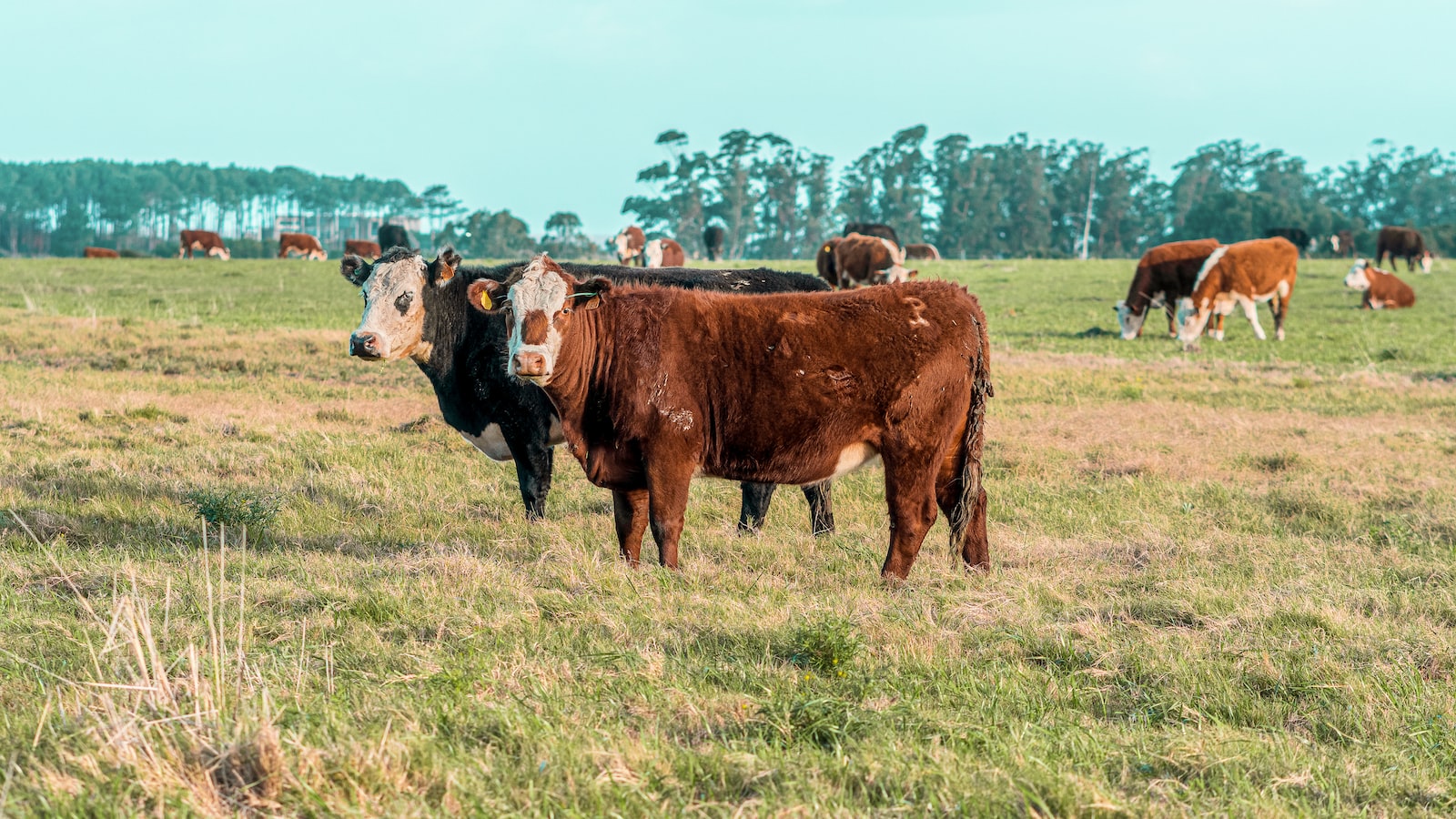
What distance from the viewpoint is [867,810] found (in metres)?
3.35

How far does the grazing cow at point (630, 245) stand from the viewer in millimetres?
36250

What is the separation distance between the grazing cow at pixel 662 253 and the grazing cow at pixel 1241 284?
52.8 feet

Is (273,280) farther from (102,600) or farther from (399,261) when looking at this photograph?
(102,600)

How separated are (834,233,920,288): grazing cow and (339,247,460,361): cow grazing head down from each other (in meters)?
19.8

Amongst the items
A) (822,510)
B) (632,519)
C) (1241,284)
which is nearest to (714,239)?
(1241,284)

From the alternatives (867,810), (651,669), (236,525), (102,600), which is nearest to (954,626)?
(651,669)

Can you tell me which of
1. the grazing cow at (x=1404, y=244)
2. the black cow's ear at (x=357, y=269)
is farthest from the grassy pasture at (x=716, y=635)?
the grazing cow at (x=1404, y=244)

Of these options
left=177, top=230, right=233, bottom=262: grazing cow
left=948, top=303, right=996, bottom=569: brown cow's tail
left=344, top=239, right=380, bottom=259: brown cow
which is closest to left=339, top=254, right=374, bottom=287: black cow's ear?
left=948, top=303, right=996, bottom=569: brown cow's tail

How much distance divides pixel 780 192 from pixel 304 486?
79.6 m

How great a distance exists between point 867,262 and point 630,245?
1146cm

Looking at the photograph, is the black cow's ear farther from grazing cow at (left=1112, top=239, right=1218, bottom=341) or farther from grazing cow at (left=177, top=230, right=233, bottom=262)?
grazing cow at (left=177, top=230, right=233, bottom=262)

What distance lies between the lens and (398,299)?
317 inches

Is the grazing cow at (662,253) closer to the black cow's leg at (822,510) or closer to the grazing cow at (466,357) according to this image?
the grazing cow at (466,357)

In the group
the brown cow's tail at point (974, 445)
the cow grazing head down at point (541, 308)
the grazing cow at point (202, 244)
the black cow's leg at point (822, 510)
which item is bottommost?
the black cow's leg at point (822, 510)
